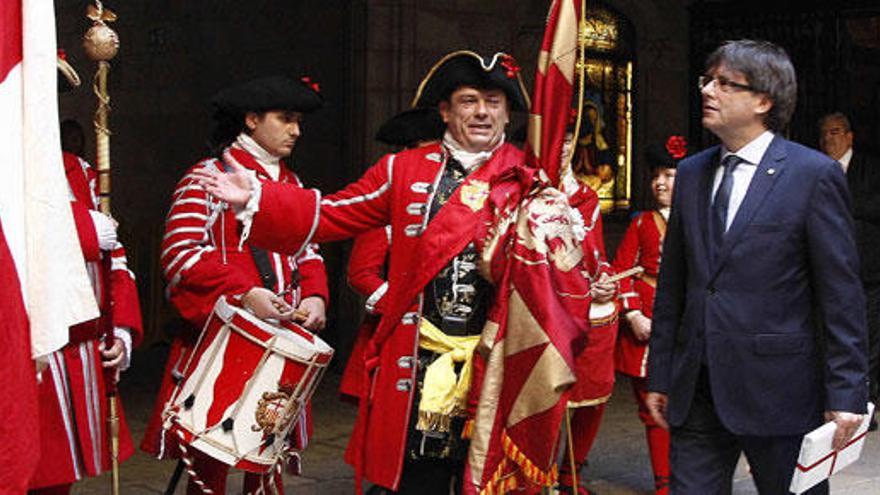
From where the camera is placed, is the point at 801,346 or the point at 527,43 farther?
the point at 527,43

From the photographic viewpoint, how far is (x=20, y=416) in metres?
3.38

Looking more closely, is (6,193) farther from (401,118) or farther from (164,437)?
(401,118)

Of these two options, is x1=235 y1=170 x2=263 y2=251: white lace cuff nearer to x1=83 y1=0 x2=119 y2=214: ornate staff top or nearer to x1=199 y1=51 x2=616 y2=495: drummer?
x1=199 y1=51 x2=616 y2=495: drummer

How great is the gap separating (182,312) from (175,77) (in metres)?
7.80

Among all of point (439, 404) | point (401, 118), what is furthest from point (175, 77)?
point (439, 404)

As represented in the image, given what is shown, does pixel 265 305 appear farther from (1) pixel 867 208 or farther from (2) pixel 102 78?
(1) pixel 867 208

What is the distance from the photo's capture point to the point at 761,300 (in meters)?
4.59

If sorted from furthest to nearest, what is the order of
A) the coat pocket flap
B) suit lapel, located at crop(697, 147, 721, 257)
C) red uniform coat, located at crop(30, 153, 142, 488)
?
red uniform coat, located at crop(30, 153, 142, 488), suit lapel, located at crop(697, 147, 721, 257), the coat pocket flap

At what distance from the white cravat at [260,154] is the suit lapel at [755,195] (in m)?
2.10

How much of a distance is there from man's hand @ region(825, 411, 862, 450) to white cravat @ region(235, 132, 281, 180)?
2540 mm

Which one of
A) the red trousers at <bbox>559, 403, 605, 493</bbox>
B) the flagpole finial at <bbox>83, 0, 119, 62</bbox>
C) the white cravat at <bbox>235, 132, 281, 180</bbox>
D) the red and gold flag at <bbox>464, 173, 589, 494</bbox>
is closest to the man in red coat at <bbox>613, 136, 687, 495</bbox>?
the red trousers at <bbox>559, 403, 605, 493</bbox>

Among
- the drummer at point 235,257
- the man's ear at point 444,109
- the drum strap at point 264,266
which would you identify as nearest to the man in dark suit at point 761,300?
the man's ear at point 444,109

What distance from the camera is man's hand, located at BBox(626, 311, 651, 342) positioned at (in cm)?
727

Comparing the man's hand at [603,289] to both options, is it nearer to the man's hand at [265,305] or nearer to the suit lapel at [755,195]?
the man's hand at [265,305]
